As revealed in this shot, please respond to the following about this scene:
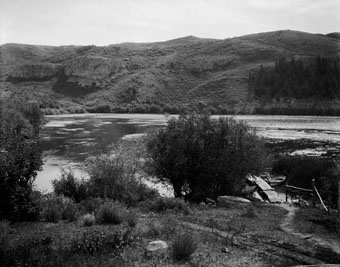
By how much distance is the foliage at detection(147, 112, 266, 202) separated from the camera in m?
24.4

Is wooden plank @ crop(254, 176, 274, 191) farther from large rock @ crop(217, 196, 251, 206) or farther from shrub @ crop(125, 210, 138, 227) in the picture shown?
shrub @ crop(125, 210, 138, 227)

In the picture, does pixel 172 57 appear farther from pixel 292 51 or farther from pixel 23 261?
pixel 23 261

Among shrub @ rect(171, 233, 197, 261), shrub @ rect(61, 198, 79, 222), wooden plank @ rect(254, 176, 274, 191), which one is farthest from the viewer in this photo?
wooden plank @ rect(254, 176, 274, 191)

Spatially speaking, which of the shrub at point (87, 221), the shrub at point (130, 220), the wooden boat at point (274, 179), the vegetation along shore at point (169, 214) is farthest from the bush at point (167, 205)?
the wooden boat at point (274, 179)

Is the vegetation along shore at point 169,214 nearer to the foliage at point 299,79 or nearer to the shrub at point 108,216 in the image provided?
the shrub at point 108,216

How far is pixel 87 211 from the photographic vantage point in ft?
56.4

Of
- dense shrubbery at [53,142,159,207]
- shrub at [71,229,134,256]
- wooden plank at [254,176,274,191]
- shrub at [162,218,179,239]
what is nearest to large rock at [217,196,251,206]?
dense shrubbery at [53,142,159,207]

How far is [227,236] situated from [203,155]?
12.0m

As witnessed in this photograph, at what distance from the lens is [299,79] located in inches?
5344

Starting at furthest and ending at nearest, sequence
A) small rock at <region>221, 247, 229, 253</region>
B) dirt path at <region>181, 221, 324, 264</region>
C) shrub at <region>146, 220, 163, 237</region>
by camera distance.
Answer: shrub at <region>146, 220, 163, 237</region> < small rock at <region>221, 247, 229, 253</region> < dirt path at <region>181, 221, 324, 264</region>

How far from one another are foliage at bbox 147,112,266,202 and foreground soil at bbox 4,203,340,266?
5.97 metres

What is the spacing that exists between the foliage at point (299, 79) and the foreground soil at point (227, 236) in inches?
4637

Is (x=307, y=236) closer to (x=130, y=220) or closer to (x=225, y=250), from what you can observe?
(x=225, y=250)

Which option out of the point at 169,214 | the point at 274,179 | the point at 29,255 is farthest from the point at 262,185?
the point at 29,255
